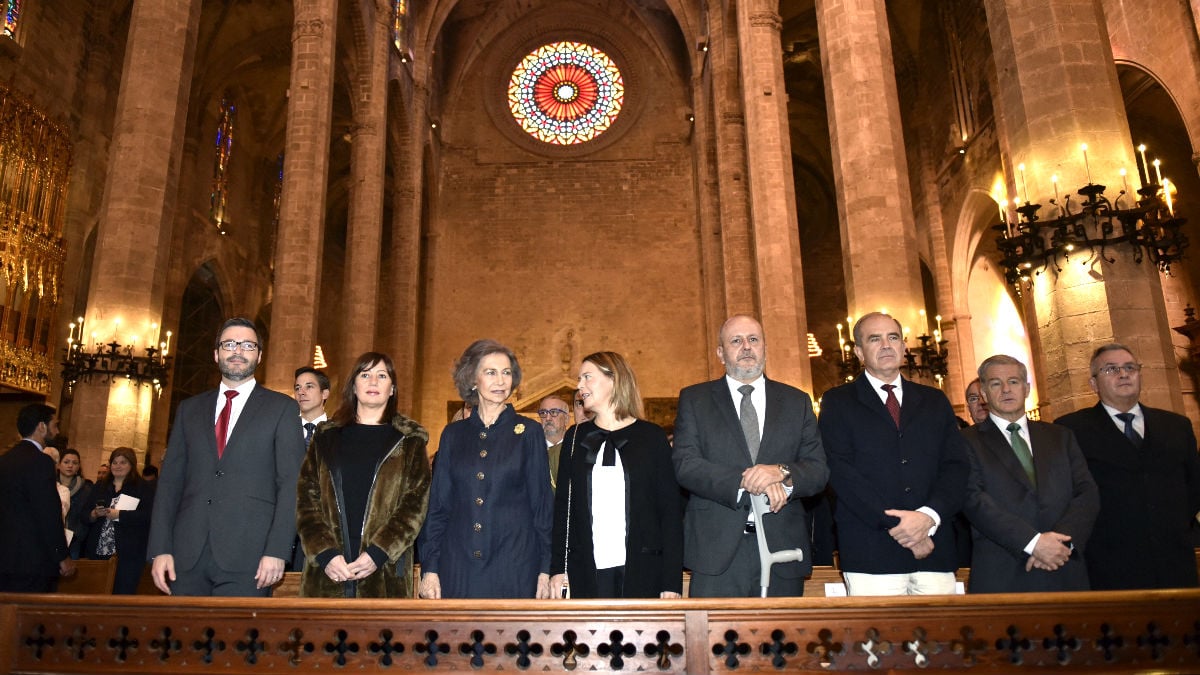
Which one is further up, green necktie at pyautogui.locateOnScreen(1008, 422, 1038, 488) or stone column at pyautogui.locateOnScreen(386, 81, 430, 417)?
stone column at pyautogui.locateOnScreen(386, 81, 430, 417)

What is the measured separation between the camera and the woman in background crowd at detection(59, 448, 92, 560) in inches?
248

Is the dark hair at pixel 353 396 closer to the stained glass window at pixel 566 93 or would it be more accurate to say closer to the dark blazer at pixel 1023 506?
the dark blazer at pixel 1023 506

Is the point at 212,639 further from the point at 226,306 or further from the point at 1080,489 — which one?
the point at 226,306

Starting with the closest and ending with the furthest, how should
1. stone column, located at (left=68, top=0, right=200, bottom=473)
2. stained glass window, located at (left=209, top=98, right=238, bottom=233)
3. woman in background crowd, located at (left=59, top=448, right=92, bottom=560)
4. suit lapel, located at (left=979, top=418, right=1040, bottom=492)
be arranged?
suit lapel, located at (left=979, top=418, right=1040, bottom=492) → woman in background crowd, located at (left=59, top=448, right=92, bottom=560) → stone column, located at (left=68, top=0, right=200, bottom=473) → stained glass window, located at (left=209, top=98, right=238, bottom=233)

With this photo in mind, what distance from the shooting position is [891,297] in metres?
7.77

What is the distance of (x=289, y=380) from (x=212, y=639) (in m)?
8.75

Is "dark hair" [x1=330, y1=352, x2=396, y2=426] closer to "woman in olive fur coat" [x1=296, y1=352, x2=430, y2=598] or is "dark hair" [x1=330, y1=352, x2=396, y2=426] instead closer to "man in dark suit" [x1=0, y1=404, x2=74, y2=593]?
"woman in olive fur coat" [x1=296, y1=352, x2=430, y2=598]

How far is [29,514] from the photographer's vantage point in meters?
4.40

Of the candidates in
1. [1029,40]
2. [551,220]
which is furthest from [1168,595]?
[551,220]

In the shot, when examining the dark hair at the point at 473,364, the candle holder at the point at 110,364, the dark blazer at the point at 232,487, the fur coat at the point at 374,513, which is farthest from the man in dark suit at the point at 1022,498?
the candle holder at the point at 110,364

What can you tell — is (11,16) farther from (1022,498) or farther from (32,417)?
(1022,498)

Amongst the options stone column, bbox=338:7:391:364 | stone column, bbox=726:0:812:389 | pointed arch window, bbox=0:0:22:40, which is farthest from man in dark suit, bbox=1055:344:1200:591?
pointed arch window, bbox=0:0:22:40

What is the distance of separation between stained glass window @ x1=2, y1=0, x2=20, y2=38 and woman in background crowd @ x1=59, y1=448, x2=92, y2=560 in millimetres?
9090

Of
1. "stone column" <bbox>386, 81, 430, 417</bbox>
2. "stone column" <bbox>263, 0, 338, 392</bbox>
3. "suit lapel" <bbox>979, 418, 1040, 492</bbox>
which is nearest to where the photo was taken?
"suit lapel" <bbox>979, 418, 1040, 492</bbox>
